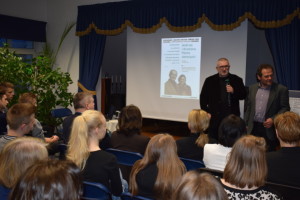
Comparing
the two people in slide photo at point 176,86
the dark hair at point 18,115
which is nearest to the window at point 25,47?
the two people in slide photo at point 176,86

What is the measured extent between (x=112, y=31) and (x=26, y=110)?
424 centimetres

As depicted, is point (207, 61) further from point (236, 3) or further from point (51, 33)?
point (51, 33)

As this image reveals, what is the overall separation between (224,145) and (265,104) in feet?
5.33

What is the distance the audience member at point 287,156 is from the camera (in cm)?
223

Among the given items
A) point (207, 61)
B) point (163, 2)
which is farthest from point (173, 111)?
point (163, 2)

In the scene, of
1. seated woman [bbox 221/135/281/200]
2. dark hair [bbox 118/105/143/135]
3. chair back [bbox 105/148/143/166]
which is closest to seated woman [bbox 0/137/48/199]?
seated woman [bbox 221/135/281/200]

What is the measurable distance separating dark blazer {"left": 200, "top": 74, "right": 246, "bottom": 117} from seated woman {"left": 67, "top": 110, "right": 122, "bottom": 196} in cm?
242

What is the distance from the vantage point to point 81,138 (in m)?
2.36

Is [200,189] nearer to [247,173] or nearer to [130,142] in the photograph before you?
[247,173]

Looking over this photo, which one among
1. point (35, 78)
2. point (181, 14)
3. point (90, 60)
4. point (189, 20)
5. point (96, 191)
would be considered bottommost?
point (96, 191)

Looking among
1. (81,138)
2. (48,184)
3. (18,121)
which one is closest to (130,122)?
(81,138)

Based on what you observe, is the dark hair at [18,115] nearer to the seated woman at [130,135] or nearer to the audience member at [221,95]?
the seated woman at [130,135]

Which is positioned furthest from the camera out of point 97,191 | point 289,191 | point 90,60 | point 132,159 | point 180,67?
point 90,60

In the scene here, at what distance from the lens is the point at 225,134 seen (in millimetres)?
2613
